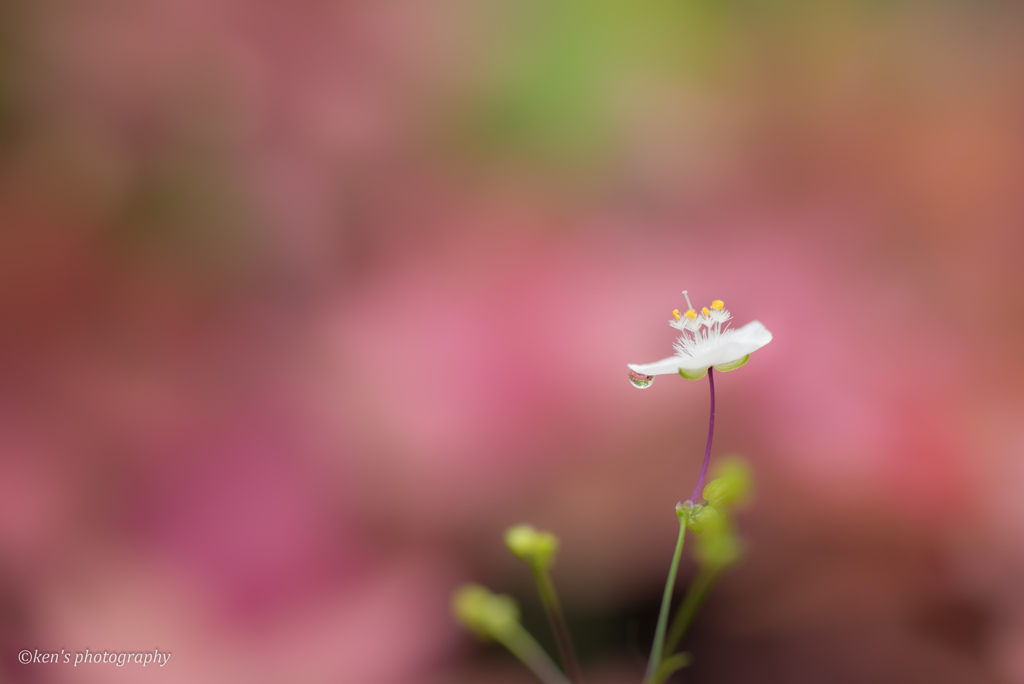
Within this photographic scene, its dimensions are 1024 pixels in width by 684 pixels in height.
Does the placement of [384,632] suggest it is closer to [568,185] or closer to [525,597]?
[525,597]

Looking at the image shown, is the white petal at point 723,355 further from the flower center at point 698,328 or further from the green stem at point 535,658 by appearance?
the green stem at point 535,658

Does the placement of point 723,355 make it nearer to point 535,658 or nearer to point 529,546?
point 529,546

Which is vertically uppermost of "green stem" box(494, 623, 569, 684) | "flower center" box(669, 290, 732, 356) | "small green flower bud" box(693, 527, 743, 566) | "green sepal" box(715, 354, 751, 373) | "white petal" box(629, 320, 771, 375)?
"flower center" box(669, 290, 732, 356)

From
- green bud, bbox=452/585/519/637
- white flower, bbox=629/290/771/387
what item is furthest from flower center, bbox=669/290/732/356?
green bud, bbox=452/585/519/637

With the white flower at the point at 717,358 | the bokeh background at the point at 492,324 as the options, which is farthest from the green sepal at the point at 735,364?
the bokeh background at the point at 492,324

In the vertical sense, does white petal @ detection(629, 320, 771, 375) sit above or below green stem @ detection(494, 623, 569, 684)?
above

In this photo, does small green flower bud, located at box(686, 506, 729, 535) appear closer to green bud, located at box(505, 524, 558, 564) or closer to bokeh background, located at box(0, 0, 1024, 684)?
green bud, located at box(505, 524, 558, 564)

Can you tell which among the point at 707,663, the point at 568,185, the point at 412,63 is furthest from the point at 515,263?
the point at 707,663
